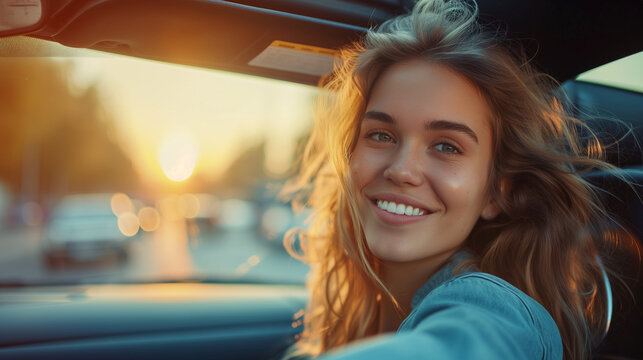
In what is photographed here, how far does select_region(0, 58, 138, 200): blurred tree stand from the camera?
282 cm

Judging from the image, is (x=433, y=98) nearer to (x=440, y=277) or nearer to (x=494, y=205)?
(x=494, y=205)

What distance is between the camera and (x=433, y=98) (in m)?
1.74

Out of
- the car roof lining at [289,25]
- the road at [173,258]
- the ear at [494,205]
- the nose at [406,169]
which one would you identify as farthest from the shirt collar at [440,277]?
the road at [173,258]

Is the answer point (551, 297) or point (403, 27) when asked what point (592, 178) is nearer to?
point (551, 297)

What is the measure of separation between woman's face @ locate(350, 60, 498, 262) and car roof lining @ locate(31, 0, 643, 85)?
0.95 ft

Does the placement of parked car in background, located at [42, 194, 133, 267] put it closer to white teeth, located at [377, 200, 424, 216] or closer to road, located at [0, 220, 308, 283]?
road, located at [0, 220, 308, 283]

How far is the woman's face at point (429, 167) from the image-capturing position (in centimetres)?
174

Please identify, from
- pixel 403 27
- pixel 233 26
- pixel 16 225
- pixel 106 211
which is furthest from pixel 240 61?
pixel 16 225

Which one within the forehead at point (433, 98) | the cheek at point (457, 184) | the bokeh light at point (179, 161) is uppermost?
the forehead at point (433, 98)

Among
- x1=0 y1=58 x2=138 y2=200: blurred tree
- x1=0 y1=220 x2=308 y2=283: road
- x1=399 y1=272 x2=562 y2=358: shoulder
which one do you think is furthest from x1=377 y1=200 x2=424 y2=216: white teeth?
x1=0 y1=220 x2=308 y2=283: road

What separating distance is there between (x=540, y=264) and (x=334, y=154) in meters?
0.90

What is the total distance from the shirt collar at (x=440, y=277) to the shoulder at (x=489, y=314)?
359mm

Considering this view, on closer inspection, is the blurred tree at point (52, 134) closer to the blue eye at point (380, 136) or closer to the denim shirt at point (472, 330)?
the blue eye at point (380, 136)

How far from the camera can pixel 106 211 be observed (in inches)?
480
